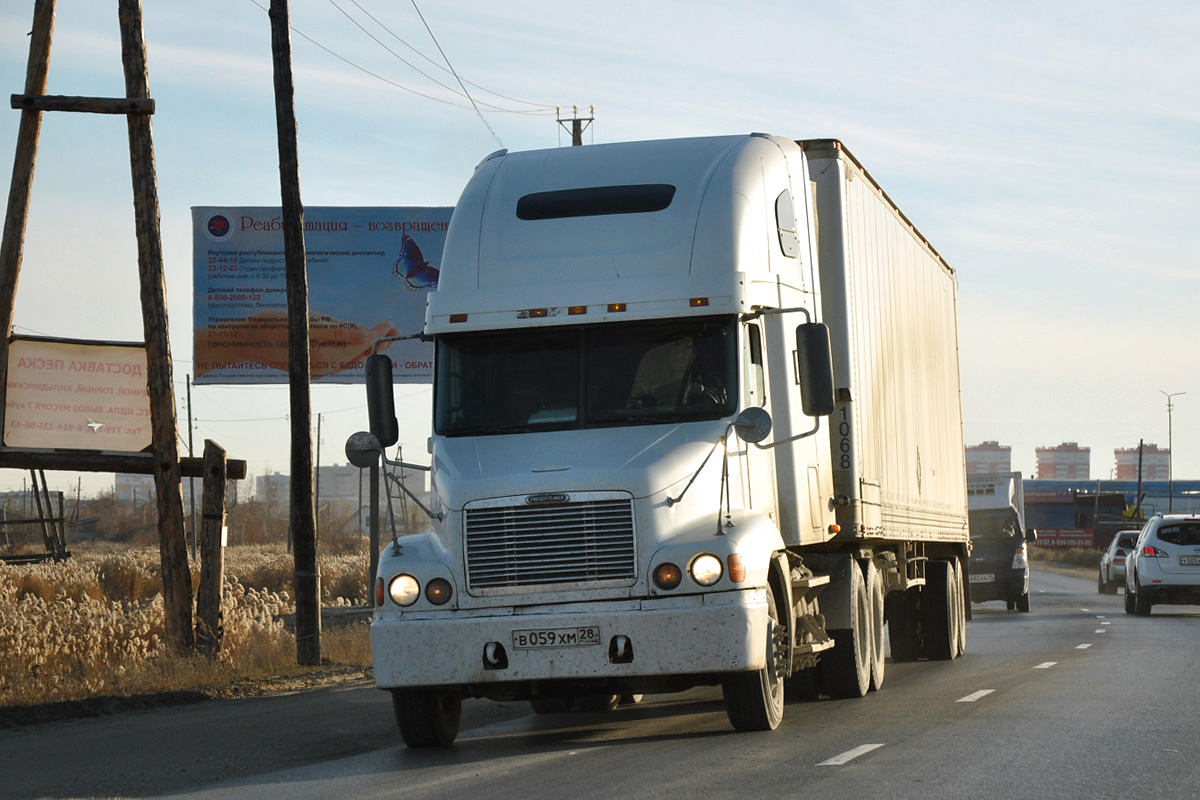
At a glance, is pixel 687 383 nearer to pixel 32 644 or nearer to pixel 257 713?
pixel 257 713

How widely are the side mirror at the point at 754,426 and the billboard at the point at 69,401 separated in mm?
9426

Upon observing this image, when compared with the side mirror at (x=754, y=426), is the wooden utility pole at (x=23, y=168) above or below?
above

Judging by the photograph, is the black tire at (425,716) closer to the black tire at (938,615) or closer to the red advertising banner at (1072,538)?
the black tire at (938,615)

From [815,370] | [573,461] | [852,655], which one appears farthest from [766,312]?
[852,655]

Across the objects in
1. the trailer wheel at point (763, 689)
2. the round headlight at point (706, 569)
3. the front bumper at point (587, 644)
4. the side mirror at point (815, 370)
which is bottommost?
the trailer wheel at point (763, 689)

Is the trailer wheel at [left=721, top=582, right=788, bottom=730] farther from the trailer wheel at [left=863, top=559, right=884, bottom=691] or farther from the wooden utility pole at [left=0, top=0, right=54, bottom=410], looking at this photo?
the wooden utility pole at [left=0, top=0, right=54, bottom=410]

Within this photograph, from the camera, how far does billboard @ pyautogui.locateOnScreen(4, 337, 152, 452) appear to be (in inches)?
705

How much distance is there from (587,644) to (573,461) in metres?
1.16

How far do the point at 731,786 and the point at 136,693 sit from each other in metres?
7.59

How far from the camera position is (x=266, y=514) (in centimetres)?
15062

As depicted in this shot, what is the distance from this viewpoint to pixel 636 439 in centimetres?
1063

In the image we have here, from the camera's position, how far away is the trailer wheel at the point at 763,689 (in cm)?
A: 1066

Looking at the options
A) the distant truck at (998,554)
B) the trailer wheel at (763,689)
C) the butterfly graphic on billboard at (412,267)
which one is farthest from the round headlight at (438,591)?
the distant truck at (998,554)

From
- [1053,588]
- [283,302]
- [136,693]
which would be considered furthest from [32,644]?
[1053,588]
